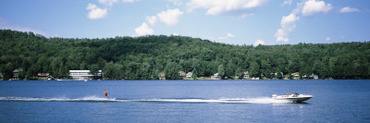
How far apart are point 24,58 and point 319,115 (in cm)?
16342

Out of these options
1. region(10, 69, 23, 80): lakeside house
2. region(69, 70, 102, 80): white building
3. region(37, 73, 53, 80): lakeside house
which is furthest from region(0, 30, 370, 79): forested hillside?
region(69, 70, 102, 80): white building

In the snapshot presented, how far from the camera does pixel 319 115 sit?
1364 inches

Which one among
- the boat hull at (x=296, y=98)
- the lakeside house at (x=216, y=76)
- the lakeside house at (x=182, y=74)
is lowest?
the boat hull at (x=296, y=98)

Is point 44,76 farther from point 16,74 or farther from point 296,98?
point 296,98

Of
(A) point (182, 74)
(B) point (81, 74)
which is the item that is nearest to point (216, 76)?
(A) point (182, 74)

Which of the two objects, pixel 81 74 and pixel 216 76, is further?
pixel 81 74

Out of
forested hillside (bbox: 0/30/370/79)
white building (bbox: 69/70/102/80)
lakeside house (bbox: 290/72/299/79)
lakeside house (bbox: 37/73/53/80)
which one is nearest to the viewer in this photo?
forested hillside (bbox: 0/30/370/79)

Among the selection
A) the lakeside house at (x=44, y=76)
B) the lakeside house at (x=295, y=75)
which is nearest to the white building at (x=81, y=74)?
the lakeside house at (x=44, y=76)

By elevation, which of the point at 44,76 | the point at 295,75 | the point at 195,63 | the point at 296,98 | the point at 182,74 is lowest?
the point at 296,98

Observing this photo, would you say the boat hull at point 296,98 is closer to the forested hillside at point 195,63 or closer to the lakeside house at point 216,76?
the forested hillside at point 195,63

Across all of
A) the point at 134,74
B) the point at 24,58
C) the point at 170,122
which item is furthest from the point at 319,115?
the point at 24,58

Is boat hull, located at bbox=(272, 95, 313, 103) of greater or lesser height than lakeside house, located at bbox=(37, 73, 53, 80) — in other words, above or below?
below

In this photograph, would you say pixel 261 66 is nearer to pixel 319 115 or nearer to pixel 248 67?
pixel 248 67

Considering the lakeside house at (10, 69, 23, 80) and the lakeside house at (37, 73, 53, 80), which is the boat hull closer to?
the lakeside house at (10, 69, 23, 80)
